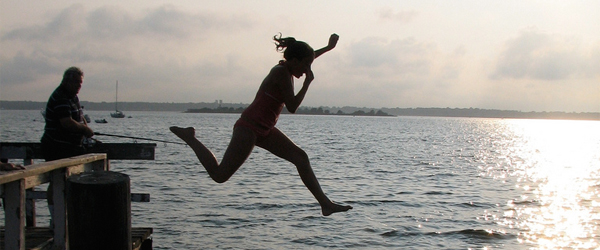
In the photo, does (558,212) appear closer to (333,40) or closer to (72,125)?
(333,40)

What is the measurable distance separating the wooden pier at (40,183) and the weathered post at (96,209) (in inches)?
19.7

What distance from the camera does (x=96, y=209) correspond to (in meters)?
4.26

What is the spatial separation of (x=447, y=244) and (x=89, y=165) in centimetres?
950

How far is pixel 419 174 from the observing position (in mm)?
31312

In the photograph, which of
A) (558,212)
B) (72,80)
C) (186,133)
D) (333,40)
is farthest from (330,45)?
(558,212)

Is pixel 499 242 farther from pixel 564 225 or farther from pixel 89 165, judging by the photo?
pixel 89 165

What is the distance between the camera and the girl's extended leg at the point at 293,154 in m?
5.69

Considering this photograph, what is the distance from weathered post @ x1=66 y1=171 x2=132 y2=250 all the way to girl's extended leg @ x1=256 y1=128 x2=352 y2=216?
164cm

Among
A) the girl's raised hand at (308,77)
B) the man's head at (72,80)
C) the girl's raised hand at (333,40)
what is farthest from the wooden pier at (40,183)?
the girl's raised hand at (333,40)

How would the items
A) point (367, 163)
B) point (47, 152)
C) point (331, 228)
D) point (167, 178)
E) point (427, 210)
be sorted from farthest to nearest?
point (367, 163)
point (167, 178)
point (427, 210)
point (331, 228)
point (47, 152)

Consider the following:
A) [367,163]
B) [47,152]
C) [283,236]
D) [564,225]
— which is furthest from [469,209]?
[367,163]

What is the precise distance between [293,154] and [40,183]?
226 cm

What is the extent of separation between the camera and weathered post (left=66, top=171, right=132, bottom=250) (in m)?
4.23

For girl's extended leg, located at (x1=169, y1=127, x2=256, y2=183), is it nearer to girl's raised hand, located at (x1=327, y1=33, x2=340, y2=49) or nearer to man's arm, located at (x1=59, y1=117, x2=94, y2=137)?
girl's raised hand, located at (x1=327, y1=33, x2=340, y2=49)
